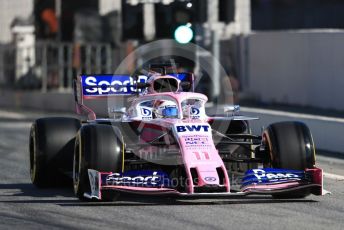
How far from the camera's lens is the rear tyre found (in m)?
12.1

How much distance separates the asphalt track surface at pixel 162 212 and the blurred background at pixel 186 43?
6.90m

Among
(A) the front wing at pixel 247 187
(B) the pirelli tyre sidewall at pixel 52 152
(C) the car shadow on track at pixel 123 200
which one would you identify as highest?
(B) the pirelli tyre sidewall at pixel 52 152

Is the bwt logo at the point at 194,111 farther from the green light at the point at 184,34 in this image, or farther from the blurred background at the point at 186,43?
the green light at the point at 184,34

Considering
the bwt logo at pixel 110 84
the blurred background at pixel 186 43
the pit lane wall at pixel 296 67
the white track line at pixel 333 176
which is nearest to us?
the bwt logo at pixel 110 84

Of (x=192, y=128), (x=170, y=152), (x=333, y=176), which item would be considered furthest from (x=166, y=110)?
(x=333, y=176)

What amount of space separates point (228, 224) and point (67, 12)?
3151 centimetres

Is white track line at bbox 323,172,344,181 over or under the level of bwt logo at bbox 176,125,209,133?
under

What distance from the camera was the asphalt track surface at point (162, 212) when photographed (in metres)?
10.4

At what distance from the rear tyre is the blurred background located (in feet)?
21.8

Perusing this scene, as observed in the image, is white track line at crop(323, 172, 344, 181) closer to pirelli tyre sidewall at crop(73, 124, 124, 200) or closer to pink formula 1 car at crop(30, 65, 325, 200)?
pink formula 1 car at crop(30, 65, 325, 200)

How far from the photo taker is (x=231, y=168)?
12.4 metres

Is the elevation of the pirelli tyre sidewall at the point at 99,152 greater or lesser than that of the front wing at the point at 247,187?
greater

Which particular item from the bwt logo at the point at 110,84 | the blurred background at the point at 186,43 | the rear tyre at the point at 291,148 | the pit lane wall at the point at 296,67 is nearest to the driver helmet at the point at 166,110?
the rear tyre at the point at 291,148

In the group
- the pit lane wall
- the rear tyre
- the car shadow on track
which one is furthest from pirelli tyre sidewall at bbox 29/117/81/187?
the pit lane wall
